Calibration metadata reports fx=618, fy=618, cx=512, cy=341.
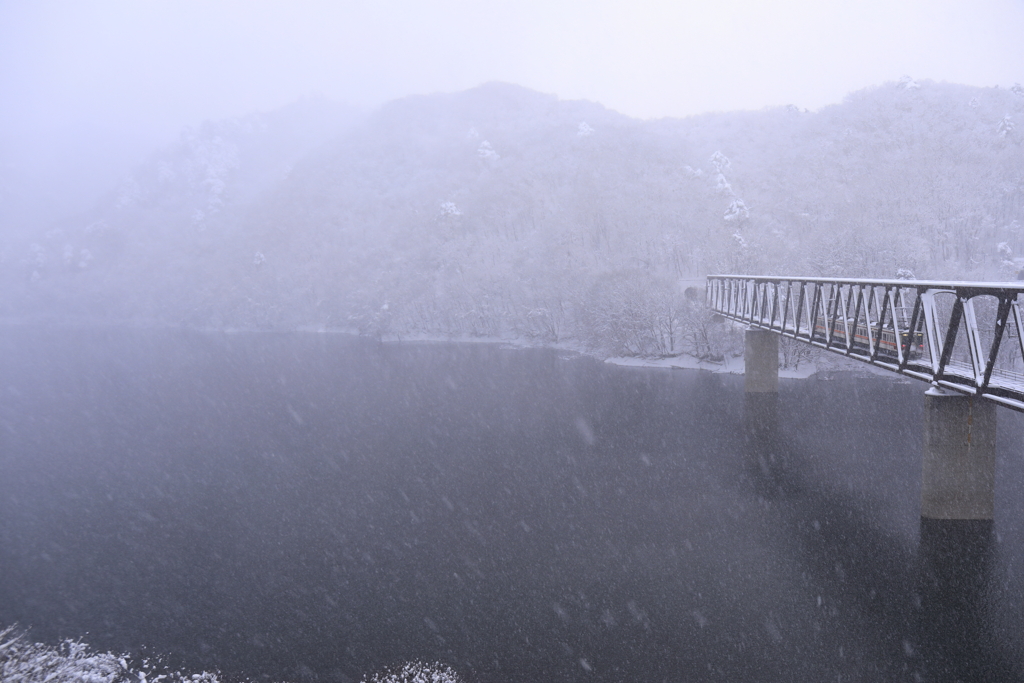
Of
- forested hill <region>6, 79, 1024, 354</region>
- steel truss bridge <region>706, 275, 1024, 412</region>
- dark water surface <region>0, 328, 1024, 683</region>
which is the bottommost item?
dark water surface <region>0, 328, 1024, 683</region>

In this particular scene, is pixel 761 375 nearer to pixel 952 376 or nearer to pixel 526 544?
pixel 952 376

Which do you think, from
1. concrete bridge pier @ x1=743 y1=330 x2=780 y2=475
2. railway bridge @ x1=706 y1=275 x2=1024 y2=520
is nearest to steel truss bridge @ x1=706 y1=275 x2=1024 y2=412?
railway bridge @ x1=706 y1=275 x2=1024 y2=520

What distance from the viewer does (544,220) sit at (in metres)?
113

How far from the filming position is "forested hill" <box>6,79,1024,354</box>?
253ft

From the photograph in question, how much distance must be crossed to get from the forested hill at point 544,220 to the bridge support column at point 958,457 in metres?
36.6

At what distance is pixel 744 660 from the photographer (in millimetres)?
12586

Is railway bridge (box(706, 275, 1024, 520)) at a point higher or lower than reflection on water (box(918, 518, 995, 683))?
higher

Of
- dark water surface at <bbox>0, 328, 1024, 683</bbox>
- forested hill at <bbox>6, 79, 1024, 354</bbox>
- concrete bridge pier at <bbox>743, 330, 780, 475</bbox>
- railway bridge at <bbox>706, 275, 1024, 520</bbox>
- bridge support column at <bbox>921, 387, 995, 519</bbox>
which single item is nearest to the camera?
railway bridge at <bbox>706, 275, 1024, 520</bbox>

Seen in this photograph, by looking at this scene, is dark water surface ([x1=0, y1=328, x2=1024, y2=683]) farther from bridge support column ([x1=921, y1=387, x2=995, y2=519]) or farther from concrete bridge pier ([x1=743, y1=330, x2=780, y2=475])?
concrete bridge pier ([x1=743, y1=330, x2=780, y2=475])

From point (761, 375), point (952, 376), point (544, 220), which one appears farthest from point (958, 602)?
point (544, 220)

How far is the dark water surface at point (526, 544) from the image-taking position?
13531 mm

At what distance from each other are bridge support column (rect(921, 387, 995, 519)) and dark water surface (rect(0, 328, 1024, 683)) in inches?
24.4

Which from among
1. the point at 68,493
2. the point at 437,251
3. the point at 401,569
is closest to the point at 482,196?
the point at 437,251

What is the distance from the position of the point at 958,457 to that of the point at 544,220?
3921 inches
